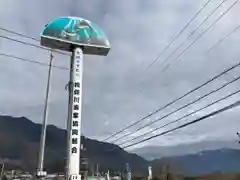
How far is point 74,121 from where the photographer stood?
61.1 ft

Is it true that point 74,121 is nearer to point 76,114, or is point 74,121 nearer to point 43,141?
point 76,114

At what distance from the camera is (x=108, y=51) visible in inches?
852

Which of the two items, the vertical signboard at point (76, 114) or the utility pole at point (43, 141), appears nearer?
the vertical signboard at point (76, 114)

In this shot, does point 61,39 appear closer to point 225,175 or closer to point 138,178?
point 225,175

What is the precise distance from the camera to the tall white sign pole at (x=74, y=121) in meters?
18.2

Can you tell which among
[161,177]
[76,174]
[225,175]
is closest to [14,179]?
[161,177]

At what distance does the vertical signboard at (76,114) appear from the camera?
1830 cm

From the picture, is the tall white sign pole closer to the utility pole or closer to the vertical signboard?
the vertical signboard

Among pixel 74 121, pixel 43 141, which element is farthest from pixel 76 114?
pixel 43 141

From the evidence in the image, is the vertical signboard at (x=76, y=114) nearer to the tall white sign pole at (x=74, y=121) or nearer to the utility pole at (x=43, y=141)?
the tall white sign pole at (x=74, y=121)

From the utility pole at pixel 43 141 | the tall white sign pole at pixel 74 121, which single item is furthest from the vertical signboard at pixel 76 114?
the utility pole at pixel 43 141

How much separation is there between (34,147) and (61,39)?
17183 cm

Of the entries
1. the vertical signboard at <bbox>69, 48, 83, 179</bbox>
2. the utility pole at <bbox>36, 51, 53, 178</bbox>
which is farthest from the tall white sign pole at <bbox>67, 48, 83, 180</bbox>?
the utility pole at <bbox>36, 51, 53, 178</bbox>

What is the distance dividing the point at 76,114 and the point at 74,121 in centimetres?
39
